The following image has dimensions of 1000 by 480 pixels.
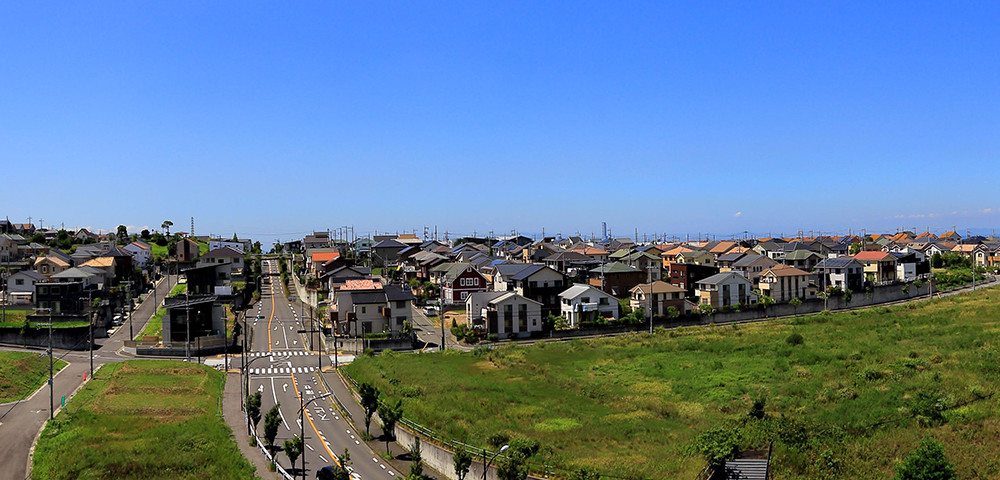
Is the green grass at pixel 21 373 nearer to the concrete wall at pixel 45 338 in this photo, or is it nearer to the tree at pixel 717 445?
the concrete wall at pixel 45 338

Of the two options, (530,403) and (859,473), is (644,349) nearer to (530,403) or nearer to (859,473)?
(530,403)

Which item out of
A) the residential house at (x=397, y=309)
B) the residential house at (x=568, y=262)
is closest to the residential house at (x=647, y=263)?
the residential house at (x=568, y=262)

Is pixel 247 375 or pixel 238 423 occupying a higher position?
pixel 247 375

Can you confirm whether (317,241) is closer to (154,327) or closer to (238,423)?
(154,327)

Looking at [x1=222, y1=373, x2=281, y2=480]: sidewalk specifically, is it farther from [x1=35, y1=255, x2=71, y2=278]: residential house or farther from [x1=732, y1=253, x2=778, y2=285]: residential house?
[x1=732, y1=253, x2=778, y2=285]: residential house

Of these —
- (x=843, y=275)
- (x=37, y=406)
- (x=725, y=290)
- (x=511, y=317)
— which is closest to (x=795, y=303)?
(x=725, y=290)
